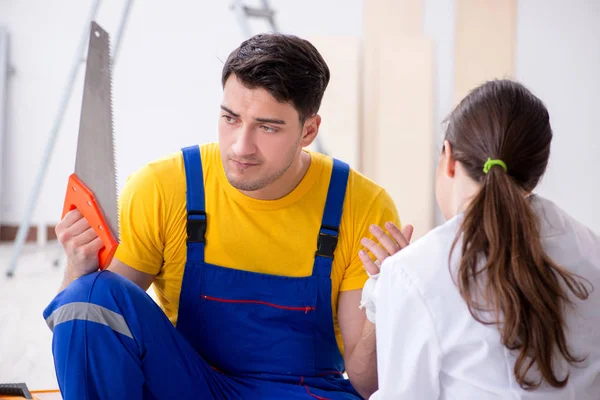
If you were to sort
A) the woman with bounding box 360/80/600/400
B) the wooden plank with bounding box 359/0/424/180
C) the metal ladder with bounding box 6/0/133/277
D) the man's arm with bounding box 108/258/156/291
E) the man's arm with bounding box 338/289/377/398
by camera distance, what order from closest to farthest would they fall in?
the woman with bounding box 360/80/600/400 < the man's arm with bounding box 338/289/377/398 < the man's arm with bounding box 108/258/156/291 < the metal ladder with bounding box 6/0/133/277 < the wooden plank with bounding box 359/0/424/180

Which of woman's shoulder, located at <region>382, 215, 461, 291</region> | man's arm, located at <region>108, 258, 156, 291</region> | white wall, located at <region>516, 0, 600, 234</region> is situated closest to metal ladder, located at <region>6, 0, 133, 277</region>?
man's arm, located at <region>108, 258, 156, 291</region>

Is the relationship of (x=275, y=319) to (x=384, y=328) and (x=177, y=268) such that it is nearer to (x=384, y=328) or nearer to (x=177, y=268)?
(x=177, y=268)

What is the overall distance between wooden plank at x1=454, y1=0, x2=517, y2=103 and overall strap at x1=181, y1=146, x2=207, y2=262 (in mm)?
4079

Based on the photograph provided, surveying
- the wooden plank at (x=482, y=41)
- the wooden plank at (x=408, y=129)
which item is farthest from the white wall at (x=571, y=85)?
the wooden plank at (x=408, y=129)

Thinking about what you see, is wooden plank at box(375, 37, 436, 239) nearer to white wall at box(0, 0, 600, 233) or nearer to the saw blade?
white wall at box(0, 0, 600, 233)

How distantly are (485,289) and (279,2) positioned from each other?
4886 mm

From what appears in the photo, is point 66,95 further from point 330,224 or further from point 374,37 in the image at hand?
point 374,37

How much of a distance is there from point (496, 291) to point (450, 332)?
11 centimetres

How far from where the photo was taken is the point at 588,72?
577 cm

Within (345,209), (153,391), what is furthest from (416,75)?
(153,391)

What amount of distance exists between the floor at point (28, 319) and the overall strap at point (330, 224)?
4.38 feet

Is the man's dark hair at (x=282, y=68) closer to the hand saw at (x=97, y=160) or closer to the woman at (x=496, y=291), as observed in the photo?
the hand saw at (x=97, y=160)

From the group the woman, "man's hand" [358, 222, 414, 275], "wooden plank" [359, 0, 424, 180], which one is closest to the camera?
the woman

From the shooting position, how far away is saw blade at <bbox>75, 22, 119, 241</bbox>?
5.71ft
